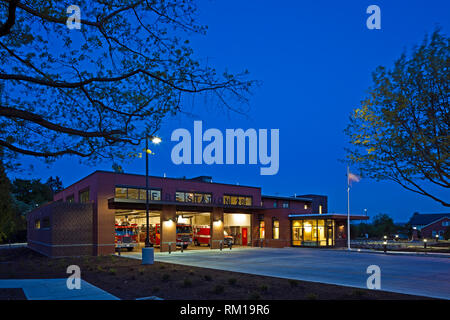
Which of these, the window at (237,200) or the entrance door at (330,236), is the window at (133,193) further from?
the entrance door at (330,236)

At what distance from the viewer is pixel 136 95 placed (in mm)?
12852

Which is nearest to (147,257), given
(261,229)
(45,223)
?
(45,223)

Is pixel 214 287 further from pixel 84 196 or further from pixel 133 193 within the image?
pixel 84 196

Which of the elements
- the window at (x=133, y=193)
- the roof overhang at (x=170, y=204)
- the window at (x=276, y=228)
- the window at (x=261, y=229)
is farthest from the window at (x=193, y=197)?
the window at (x=276, y=228)

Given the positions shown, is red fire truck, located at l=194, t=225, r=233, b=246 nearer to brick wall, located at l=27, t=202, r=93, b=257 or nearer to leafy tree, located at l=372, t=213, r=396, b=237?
brick wall, located at l=27, t=202, r=93, b=257

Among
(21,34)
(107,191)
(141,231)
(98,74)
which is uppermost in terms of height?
(21,34)

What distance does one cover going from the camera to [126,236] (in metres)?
35.8

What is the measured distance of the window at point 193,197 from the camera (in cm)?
3812

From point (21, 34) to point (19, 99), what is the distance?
217cm
